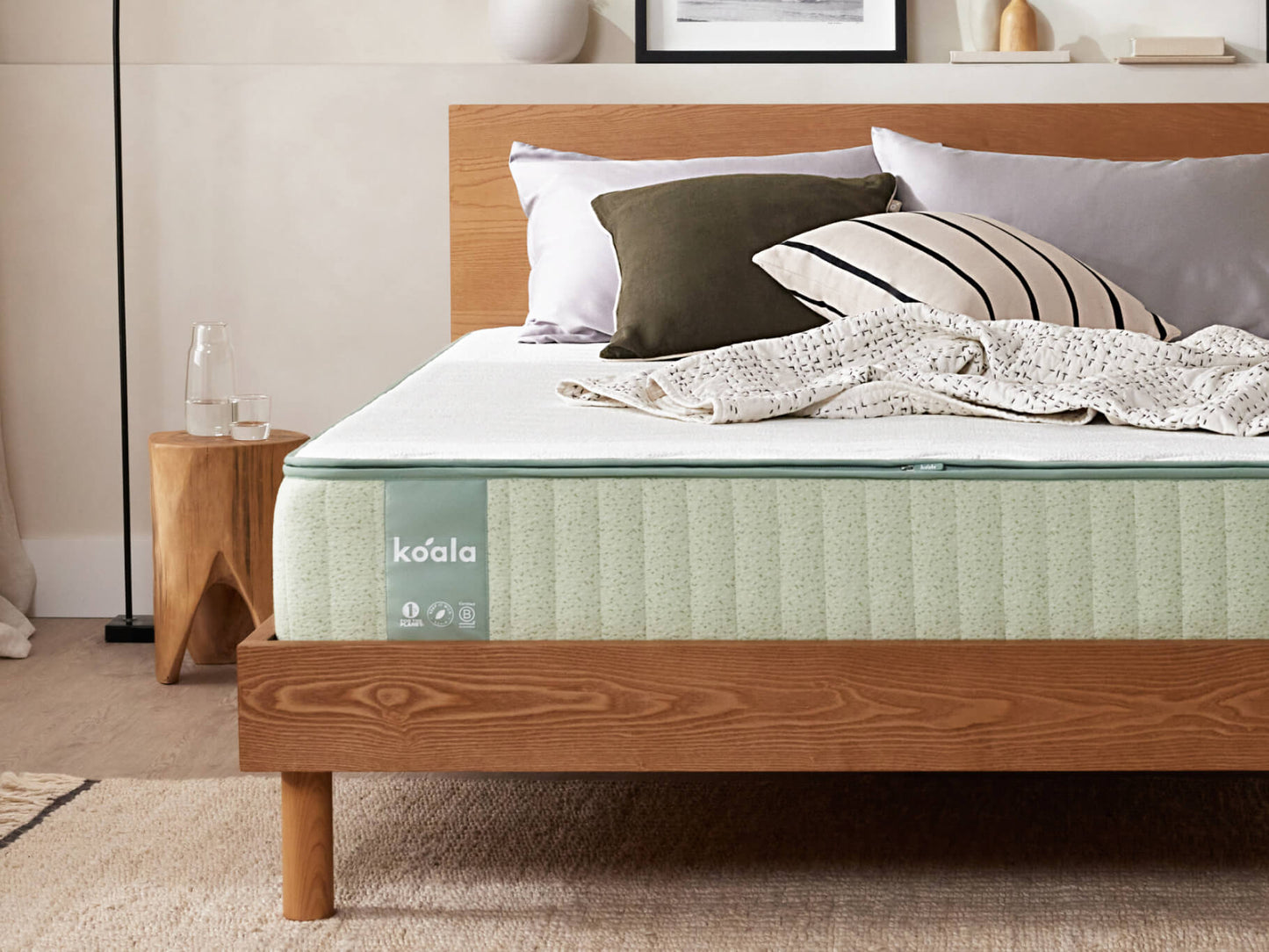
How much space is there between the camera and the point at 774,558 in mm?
1366

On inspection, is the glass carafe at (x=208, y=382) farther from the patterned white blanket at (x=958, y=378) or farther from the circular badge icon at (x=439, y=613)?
the circular badge icon at (x=439, y=613)

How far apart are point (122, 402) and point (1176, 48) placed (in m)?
2.30

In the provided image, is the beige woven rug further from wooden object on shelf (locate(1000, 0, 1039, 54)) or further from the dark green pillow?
wooden object on shelf (locate(1000, 0, 1039, 54))

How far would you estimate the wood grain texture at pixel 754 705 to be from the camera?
1351 millimetres

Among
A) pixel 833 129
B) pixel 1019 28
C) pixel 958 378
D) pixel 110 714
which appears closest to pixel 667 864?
pixel 958 378

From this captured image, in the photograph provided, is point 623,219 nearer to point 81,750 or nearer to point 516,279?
point 516,279

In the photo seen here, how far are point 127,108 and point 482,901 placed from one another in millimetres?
2099

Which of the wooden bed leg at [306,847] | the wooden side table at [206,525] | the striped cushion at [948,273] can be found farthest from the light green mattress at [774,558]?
the wooden side table at [206,525]

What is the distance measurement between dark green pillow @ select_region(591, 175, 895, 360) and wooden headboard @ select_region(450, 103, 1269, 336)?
0.55 meters

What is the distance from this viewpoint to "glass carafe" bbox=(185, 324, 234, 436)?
2.49 m

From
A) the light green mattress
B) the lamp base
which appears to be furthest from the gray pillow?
the lamp base

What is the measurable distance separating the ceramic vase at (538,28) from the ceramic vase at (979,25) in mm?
826

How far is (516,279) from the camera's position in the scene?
2955 mm

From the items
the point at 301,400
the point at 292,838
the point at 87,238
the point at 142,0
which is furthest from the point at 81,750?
the point at 142,0
